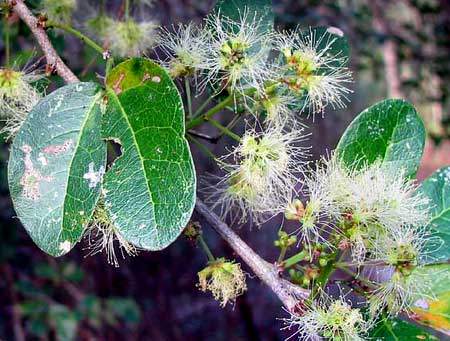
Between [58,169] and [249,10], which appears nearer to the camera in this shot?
[58,169]

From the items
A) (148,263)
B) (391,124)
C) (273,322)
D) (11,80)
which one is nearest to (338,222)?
(391,124)

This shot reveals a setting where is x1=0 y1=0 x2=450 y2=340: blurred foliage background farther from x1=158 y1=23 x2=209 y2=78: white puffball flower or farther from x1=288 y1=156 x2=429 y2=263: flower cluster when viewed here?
x1=288 y1=156 x2=429 y2=263: flower cluster

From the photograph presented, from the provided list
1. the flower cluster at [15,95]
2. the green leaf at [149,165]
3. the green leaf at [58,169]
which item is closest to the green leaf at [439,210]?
the green leaf at [149,165]

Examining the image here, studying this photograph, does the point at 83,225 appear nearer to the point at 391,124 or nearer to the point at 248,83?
the point at 248,83

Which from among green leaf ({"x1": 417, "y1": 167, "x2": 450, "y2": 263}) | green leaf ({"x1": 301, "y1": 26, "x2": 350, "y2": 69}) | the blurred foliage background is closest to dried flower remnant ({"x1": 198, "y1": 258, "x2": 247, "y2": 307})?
green leaf ({"x1": 417, "y1": 167, "x2": 450, "y2": 263})

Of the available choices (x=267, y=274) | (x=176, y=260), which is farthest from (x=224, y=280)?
(x=176, y=260)

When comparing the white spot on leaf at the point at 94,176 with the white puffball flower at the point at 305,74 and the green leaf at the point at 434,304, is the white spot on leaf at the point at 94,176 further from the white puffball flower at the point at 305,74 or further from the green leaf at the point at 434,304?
the green leaf at the point at 434,304

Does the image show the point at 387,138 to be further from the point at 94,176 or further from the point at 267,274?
the point at 94,176
